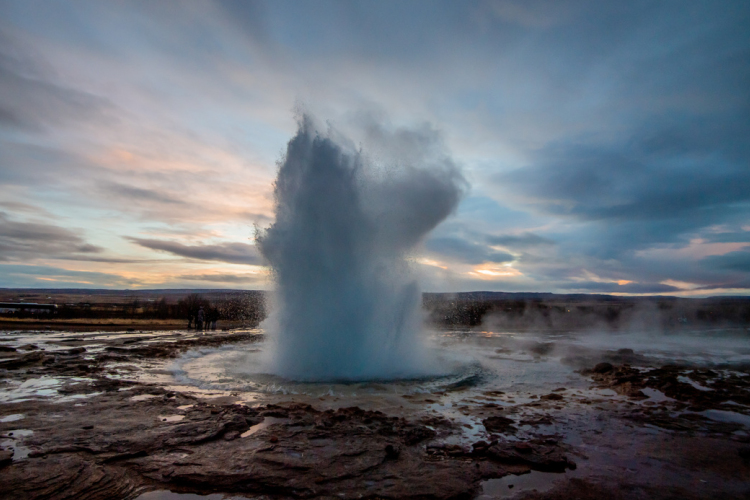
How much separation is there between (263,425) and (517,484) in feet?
12.9

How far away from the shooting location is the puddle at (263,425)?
5840 mm

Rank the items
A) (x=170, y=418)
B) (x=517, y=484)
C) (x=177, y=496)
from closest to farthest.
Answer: (x=177, y=496)
(x=517, y=484)
(x=170, y=418)

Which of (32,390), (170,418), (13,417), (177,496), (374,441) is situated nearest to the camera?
(177,496)

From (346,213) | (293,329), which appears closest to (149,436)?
(293,329)

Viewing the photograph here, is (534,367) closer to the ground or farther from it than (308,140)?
closer to the ground

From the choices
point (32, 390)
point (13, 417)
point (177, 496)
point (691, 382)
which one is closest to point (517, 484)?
point (177, 496)

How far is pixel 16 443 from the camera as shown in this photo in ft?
16.6

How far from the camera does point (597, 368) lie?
12016 millimetres

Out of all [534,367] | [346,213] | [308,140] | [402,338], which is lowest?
[534,367]

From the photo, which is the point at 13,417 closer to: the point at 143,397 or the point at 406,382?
the point at 143,397

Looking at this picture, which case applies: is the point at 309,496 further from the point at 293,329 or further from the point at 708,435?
the point at 293,329

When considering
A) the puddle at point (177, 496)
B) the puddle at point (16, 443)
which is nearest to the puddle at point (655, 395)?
the puddle at point (177, 496)

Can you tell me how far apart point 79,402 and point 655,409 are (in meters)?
11.4

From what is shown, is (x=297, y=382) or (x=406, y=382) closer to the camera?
(x=297, y=382)
